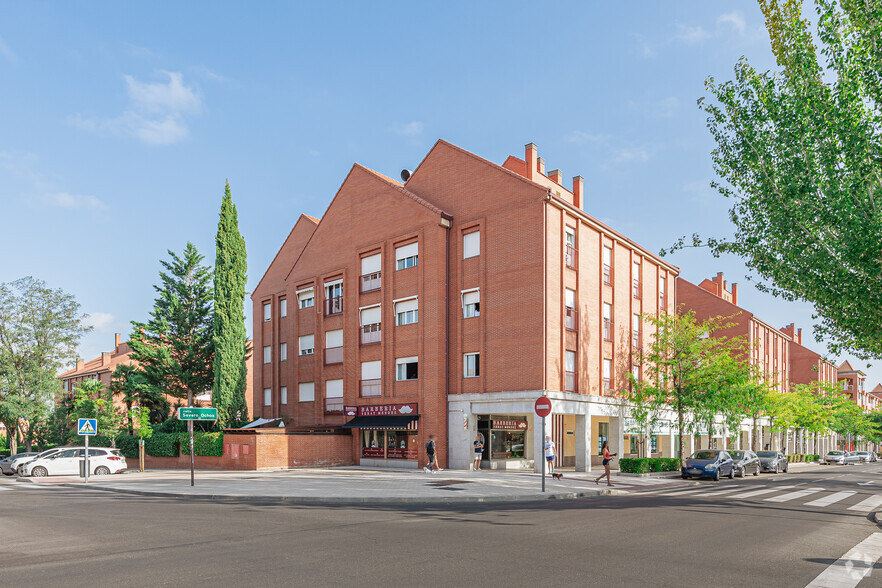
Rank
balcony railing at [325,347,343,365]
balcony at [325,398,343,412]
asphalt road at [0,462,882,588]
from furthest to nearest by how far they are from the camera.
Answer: balcony railing at [325,347,343,365]
balcony at [325,398,343,412]
asphalt road at [0,462,882,588]

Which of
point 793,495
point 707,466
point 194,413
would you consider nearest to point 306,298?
point 194,413

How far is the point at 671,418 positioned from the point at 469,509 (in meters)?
27.2

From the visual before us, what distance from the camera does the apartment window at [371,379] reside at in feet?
115

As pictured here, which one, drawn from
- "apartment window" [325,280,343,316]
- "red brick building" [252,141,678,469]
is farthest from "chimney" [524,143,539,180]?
"apartment window" [325,280,343,316]

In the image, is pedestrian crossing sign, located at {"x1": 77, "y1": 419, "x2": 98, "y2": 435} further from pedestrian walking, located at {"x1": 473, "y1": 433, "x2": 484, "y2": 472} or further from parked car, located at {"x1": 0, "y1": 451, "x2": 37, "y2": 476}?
pedestrian walking, located at {"x1": 473, "y1": 433, "x2": 484, "y2": 472}

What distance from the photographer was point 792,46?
19.3 meters

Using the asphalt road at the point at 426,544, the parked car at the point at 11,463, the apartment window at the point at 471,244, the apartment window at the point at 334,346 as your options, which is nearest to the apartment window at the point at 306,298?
the apartment window at the point at 334,346

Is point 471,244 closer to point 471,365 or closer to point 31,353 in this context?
point 471,365

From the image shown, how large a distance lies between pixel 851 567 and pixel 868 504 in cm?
1277

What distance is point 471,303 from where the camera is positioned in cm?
3212

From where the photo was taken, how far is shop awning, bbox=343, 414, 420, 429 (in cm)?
3241

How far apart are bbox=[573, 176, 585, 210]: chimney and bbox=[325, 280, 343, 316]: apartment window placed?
14.8 metres

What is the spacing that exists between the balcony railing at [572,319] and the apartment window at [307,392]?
1712cm

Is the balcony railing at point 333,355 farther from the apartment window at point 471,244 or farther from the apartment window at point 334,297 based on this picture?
the apartment window at point 471,244
